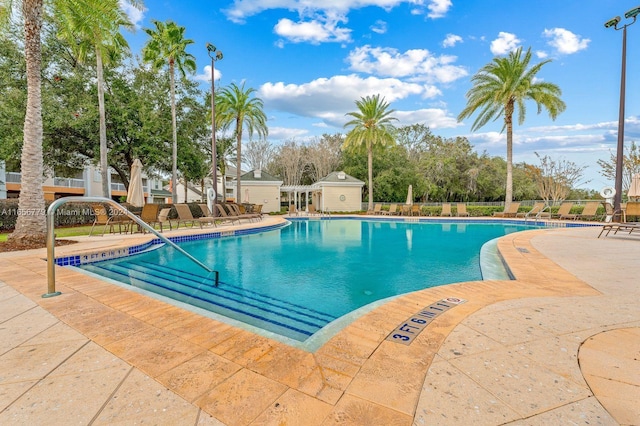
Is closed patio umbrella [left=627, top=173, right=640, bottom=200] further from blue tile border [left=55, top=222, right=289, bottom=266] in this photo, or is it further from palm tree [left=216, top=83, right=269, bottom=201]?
palm tree [left=216, top=83, right=269, bottom=201]

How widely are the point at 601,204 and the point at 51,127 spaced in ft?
94.5

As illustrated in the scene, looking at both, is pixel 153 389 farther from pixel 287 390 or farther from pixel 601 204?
pixel 601 204

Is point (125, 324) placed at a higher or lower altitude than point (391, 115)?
lower

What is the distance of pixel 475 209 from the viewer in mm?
20906

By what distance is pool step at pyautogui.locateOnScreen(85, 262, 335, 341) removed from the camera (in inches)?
138

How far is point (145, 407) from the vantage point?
1502 millimetres

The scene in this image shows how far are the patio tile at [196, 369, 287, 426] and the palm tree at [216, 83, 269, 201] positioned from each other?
20774 millimetres

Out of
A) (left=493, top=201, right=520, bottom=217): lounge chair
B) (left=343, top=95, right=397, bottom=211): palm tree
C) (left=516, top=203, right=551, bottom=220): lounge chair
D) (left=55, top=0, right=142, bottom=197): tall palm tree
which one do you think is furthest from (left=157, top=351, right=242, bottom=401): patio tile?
(left=343, top=95, right=397, bottom=211): palm tree

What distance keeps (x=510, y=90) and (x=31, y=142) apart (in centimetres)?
2237

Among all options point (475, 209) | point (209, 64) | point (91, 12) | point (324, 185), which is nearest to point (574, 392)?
point (91, 12)

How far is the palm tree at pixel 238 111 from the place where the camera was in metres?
21.3

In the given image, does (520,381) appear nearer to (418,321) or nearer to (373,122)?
(418,321)

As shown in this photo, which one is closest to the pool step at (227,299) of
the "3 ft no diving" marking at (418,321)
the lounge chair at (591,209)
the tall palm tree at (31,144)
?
the "3 ft no diving" marking at (418,321)

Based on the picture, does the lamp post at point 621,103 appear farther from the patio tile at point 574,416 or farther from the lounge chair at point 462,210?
the patio tile at point 574,416
